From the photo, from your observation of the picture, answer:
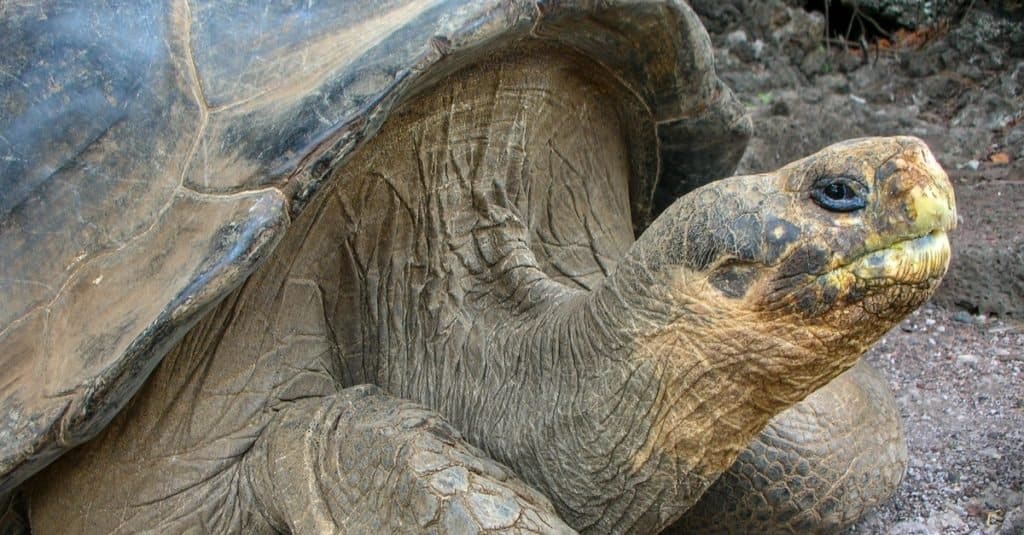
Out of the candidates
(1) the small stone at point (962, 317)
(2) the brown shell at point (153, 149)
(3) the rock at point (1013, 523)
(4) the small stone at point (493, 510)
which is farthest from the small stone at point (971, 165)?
(4) the small stone at point (493, 510)

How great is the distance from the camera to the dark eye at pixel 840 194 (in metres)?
1.67

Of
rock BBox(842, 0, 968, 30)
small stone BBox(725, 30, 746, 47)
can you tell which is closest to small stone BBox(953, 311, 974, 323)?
small stone BBox(725, 30, 746, 47)

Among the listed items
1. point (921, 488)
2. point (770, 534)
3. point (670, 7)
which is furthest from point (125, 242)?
point (921, 488)

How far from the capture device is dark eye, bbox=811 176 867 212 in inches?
65.7

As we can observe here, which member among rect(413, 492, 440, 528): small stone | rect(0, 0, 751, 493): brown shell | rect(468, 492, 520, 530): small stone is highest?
rect(0, 0, 751, 493): brown shell

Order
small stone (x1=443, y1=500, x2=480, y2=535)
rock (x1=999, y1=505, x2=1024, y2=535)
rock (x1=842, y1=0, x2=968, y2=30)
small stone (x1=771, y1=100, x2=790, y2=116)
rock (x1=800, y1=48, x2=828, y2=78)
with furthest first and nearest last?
rock (x1=842, y1=0, x2=968, y2=30)
rock (x1=800, y1=48, x2=828, y2=78)
small stone (x1=771, y1=100, x2=790, y2=116)
rock (x1=999, y1=505, x2=1024, y2=535)
small stone (x1=443, y1=500, x2=480, y2=535)

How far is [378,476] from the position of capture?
6.69 ft

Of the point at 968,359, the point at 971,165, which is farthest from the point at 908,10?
the point at 968,359

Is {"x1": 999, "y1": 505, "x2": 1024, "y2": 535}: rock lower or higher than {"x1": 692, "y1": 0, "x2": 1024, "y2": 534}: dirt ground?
higher

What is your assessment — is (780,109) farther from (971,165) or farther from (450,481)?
(450,481)

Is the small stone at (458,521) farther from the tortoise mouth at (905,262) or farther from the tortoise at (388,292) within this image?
the tortoise mouth at (905,262)

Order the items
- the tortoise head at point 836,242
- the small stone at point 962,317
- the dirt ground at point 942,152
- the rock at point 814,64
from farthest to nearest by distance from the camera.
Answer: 1. the rock at point 814,64
2. the small stone at point 962,317
3. the dirt ground at point 942,152
4. the tortoise head at point 836,242

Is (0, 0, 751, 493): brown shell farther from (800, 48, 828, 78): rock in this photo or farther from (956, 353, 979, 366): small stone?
(800, 48, 828, 78): rock

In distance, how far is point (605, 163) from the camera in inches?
120
